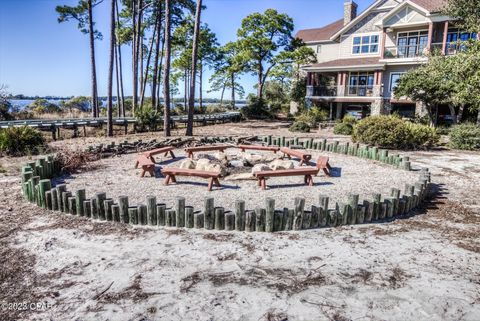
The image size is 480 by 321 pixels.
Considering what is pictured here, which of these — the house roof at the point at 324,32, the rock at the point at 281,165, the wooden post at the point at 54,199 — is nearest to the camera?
the wooden post at the point at 54,199

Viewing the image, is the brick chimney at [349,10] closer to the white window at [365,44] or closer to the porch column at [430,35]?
the white window at [365,44]

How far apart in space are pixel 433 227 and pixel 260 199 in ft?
10.9

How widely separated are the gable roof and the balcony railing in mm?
5881

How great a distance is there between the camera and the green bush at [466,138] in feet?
47.9

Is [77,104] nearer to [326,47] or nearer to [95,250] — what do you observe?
[326,47]

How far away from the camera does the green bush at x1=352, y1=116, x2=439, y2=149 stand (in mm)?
14016

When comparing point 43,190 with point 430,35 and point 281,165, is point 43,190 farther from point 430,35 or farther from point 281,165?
point 430,35

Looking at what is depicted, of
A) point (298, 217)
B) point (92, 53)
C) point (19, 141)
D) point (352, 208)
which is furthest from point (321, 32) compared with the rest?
point (298, 217)

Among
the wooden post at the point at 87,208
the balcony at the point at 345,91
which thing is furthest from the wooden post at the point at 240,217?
the balcony at the point at 345,91

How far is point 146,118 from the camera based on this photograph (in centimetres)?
2027

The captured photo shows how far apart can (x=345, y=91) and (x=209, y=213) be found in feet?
82.8

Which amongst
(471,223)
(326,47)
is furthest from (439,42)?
(471,223)

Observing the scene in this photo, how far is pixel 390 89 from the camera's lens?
2677 cm

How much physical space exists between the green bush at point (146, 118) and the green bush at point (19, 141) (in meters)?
7.68
